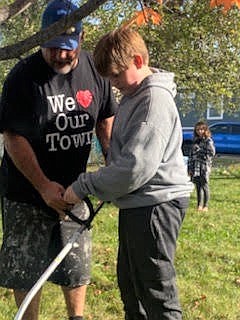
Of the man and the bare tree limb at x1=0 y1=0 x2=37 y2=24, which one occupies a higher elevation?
the bare tree limb at x1=0 y1=0 x2=37 y2=24

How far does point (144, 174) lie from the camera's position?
255cm

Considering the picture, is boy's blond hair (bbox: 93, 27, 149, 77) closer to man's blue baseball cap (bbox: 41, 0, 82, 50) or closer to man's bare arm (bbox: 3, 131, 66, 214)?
man's blue baseball cap (bbox: 41, 0, 82, 50)

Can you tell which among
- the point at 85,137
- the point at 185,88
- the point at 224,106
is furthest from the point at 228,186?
the point at 85,137

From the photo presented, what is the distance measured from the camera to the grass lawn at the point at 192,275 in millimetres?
4184

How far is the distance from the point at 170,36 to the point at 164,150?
12202 millimetres

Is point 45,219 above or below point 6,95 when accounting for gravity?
below

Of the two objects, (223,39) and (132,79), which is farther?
(223,39)

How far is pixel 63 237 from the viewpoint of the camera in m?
3.22

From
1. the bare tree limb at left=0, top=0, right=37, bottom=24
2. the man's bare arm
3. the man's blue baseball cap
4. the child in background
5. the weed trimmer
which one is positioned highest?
the bare tree limb at left=0, top=0, right=37, bottom=24

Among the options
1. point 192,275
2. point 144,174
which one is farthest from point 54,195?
point 192,275

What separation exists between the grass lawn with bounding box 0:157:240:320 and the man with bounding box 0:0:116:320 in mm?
949

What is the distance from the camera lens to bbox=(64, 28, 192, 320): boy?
2547 millimetres

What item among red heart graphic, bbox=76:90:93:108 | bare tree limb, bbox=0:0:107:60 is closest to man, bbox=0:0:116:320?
red heart graphic, bbox=76:90:93:108

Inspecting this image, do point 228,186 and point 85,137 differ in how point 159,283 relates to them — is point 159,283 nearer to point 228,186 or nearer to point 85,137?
point 85,137
